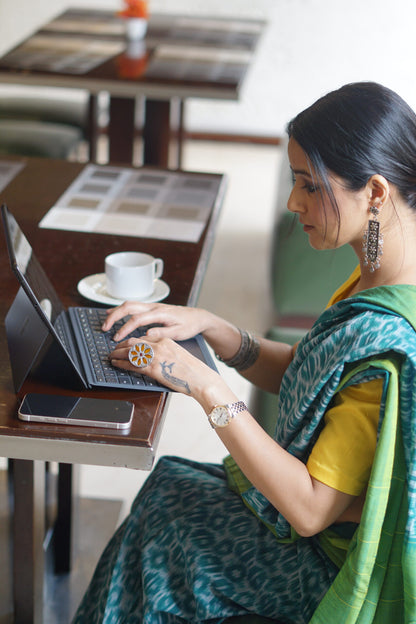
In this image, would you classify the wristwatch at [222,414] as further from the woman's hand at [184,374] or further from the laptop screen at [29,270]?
the laptop screen at [29,270]

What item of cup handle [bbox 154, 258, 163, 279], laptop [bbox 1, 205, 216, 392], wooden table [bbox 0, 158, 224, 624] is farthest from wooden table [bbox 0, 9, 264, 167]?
laptop [bbox 1, 205, 216, 392]

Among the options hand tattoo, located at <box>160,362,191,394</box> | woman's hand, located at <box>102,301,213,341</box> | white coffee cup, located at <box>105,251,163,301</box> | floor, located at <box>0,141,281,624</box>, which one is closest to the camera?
hand tattoo, located at <box>160,362,191,394</box>

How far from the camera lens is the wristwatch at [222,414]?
3.26ft

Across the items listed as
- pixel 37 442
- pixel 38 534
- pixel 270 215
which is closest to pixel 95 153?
pixel 270 215

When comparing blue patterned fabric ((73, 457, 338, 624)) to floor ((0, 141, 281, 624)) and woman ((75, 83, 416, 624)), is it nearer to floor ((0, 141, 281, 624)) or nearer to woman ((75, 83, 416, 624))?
woman ((75, 83, 416, 624))

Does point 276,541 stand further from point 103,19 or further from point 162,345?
point 103,19

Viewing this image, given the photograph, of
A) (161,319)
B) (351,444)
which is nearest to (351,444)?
(351,444)

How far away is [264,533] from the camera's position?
1141 millimetres

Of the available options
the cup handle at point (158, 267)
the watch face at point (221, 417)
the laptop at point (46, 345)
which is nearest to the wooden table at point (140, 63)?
the cup handle at point (158, 267)

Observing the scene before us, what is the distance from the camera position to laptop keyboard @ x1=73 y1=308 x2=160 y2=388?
106 cm

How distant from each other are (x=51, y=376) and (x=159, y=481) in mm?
310

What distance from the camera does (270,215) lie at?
4309 mm

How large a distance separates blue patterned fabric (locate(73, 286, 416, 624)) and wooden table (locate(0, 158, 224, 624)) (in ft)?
0.49

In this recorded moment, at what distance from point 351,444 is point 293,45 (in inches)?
185
